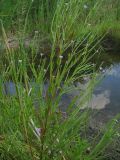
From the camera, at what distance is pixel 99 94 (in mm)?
4523

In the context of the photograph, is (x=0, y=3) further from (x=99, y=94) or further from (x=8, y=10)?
(x=99, y=94)

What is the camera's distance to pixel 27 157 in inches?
99.0

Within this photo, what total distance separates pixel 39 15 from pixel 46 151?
359 cm

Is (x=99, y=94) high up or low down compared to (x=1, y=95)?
down

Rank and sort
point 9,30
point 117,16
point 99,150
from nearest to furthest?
point 99,150, point 9,30, point 117,16

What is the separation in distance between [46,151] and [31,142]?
0.10 meters

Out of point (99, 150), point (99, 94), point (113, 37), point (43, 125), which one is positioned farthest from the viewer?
point (113, 37)

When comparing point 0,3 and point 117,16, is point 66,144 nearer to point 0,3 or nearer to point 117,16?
point 0,3

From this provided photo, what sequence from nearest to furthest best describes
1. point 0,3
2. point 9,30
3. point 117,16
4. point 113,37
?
point 0,3 → point 9,30 → point 113,37 → point 117,16

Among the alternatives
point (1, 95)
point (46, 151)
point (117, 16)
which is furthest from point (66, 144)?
point (117, 16)

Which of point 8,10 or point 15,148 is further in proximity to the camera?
point 8,10

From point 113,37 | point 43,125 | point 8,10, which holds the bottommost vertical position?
point 113,37

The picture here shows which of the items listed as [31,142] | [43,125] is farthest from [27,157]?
[43,125]

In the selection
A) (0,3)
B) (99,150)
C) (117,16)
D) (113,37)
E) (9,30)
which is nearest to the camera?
(99,150)
